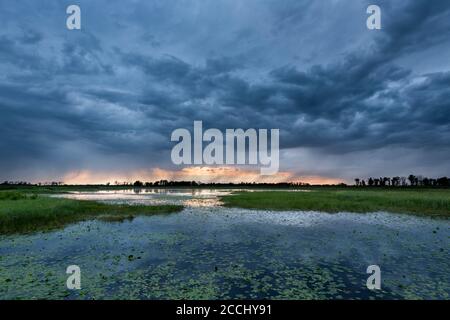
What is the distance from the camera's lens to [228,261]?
657 inches

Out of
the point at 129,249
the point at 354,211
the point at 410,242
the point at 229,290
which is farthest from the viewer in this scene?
the point at 354,211

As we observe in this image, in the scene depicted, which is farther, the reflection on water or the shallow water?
the reflection on water

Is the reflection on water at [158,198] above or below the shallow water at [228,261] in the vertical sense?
below

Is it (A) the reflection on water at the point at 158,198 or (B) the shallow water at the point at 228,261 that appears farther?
(A) the reflection on water at the point at 158,198

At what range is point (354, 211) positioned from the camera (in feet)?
137

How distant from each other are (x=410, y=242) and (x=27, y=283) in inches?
1017

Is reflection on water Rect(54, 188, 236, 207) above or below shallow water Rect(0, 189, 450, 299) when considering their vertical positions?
below

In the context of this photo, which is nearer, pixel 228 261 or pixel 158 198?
pixel 228 261

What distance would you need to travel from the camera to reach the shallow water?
40.1 feet

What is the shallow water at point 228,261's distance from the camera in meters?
12.2

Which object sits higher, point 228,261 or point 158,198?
point 228,261
